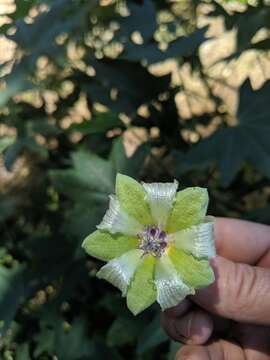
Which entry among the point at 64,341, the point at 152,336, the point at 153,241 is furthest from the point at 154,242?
the point at 64,341

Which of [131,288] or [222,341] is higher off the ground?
[131,288]

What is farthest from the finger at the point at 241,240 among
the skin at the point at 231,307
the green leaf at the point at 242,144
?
the green leaf at the point at 242,144

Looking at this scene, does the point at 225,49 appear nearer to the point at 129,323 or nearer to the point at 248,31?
the point at 248,31

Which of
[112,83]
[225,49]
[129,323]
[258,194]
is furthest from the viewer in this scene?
[225,49]

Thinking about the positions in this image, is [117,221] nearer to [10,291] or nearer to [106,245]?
[106,245]

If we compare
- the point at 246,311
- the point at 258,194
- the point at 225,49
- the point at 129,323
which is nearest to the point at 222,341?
the point at 246,311

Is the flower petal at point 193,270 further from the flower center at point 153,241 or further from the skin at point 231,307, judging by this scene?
the skin at point 231,307
